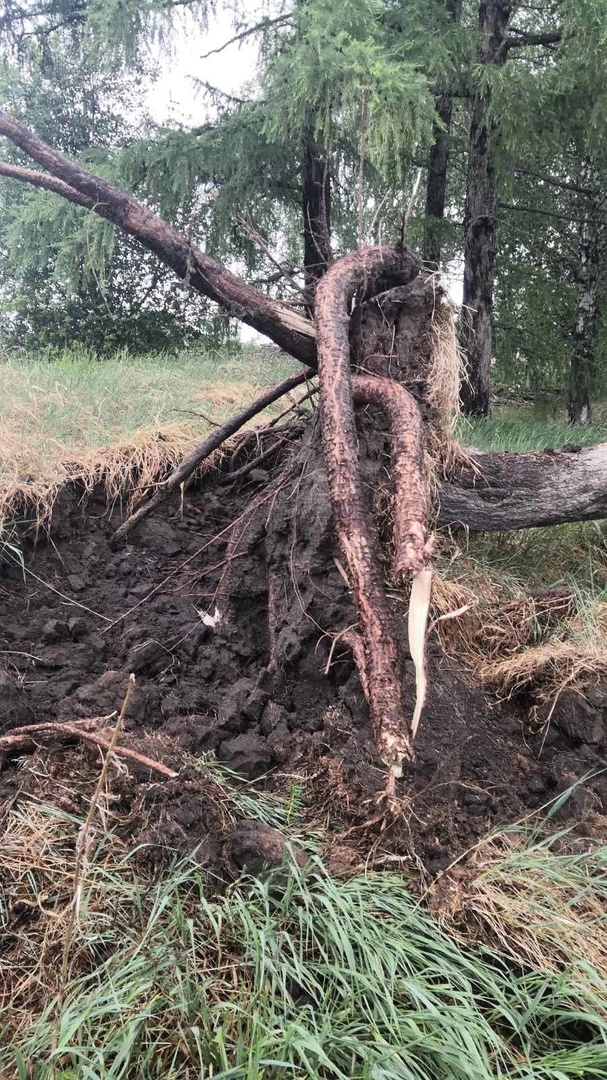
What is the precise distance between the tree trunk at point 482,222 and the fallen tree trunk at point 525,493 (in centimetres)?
285

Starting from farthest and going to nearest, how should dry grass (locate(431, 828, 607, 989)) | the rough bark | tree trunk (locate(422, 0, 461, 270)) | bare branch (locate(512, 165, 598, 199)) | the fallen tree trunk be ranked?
bare branch (locate(512, 165, 598, 199))
tree trunk (locate(422, 0, 461, 270))
the fallen tree trunk
the rough bark
dry grass (locate(431, 828, 607, 989))

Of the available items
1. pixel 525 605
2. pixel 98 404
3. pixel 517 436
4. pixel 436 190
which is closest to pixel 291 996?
pixel 525 605

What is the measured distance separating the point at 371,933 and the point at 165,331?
9442mm

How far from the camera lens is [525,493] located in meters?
3.04

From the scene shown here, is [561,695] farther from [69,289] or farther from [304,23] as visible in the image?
[69,289]

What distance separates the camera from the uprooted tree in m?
1.78

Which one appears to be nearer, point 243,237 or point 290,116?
point 290,116

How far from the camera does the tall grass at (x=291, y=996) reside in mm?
1162

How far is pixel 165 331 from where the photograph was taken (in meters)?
9.76

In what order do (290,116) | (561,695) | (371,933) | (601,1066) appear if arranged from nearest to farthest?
(601,1066) < (371,933) < (561,695) < (290,116)

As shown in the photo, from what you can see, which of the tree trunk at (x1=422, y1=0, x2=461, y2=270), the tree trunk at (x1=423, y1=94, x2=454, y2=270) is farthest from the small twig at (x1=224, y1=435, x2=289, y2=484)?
the tree trunk at (x1=423, y1=94, x2=454, y2=270)

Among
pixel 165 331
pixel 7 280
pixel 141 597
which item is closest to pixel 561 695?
pixel 141 597

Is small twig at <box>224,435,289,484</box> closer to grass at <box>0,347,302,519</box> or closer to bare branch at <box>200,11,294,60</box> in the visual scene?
grass at <box>0,347,302,519</box>

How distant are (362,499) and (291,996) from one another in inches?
46.8
